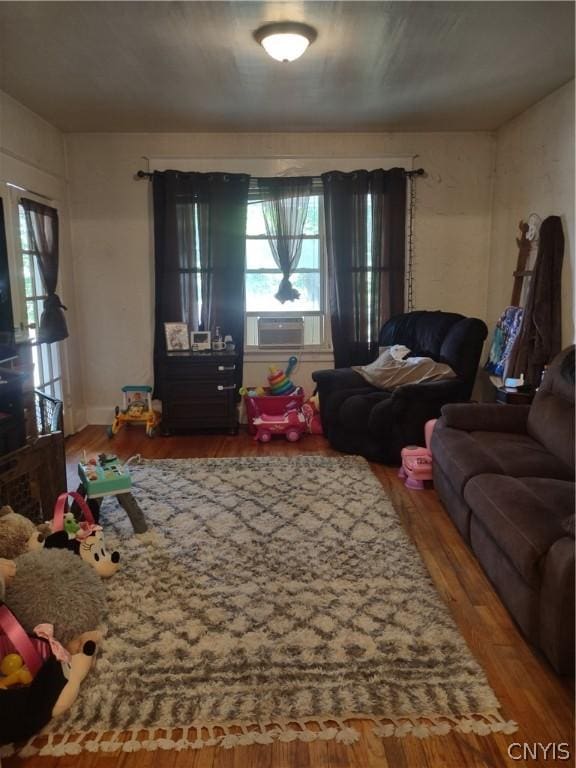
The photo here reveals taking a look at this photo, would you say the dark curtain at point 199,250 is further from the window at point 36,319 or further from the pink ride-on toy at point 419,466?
the pink ride-on toy at point 419,466

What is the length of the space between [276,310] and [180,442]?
149cm

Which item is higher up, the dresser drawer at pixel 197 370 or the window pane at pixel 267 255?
the window pane at pixel 267 255

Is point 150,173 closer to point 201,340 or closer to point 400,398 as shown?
point 201,340

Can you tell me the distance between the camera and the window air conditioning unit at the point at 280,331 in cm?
503

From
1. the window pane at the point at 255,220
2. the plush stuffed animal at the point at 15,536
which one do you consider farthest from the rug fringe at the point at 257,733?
the window pane at the point at 255,220

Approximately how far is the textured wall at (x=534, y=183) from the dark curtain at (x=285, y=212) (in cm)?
165

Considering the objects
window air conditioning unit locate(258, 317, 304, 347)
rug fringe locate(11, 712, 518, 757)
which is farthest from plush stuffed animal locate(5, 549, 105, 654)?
window air conditioning unit locate(258, 317, 304, 347)

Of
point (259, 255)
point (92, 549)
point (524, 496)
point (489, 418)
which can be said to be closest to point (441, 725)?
point (524, 496)

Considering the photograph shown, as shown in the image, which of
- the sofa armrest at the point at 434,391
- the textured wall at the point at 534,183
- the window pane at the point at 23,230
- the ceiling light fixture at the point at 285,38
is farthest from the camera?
the window pane at the point at 23,230

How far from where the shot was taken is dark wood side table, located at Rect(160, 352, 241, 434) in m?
4.61

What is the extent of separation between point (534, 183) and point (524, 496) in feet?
9.64

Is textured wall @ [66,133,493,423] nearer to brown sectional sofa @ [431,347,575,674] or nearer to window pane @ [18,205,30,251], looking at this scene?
window pane @ [18,205,30,251]

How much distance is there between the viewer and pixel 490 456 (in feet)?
8.77

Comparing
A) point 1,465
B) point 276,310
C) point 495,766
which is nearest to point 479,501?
point 495,766
